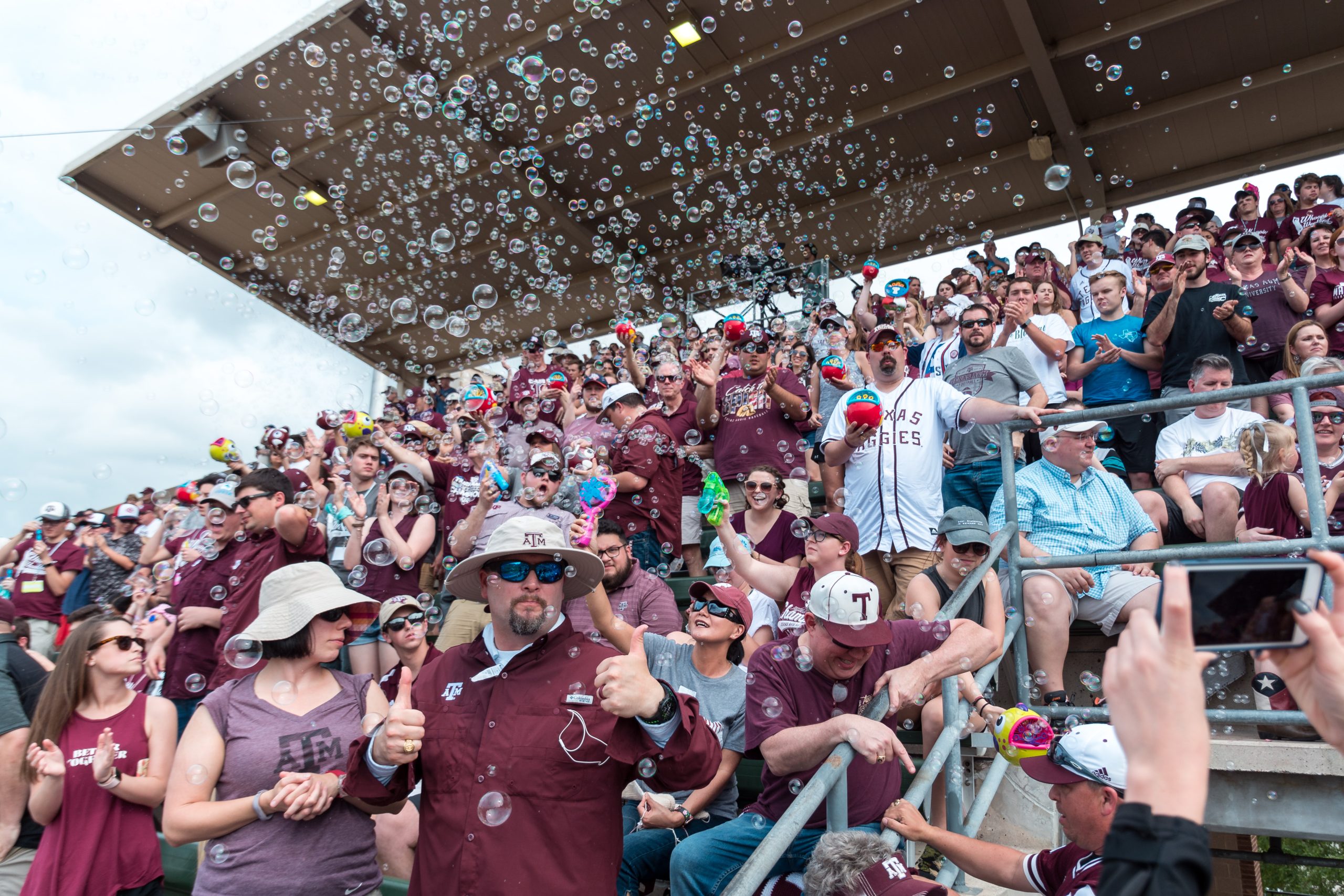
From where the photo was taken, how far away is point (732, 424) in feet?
22.0

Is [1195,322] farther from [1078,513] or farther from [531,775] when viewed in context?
[531,775]

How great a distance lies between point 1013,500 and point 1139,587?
68 cm

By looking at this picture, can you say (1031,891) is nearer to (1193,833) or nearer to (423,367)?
(1193,833)

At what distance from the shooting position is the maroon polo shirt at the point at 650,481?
20.2 ft

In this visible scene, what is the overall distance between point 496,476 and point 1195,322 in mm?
5013

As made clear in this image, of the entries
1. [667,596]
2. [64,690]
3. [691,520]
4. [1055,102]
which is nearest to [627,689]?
[667,596]

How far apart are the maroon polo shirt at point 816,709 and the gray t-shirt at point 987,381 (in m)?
2.61

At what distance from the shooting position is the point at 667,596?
4.95 meters

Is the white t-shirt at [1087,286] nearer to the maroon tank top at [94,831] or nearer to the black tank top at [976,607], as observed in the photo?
the black tank top at [976,607]

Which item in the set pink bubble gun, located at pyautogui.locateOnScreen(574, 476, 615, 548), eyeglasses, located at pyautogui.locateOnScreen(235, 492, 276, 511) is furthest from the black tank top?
eyeglasses, located at pyautogui.locateOnScreen(235, 492, 276, 511)

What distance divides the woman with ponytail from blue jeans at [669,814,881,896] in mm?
2147

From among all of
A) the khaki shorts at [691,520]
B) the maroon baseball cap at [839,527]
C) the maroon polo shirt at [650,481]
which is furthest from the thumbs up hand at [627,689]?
the khaki shorts at [691,520]

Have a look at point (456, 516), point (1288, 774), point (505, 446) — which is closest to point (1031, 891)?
point (1288, 774)

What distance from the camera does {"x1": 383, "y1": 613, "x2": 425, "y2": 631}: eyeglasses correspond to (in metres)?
5.09
